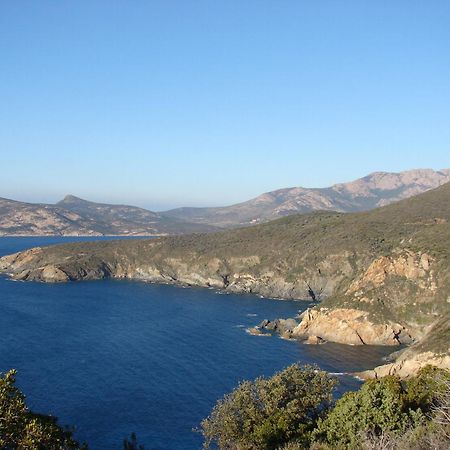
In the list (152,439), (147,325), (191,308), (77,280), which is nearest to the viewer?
(152,439)

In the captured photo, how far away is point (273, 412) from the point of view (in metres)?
45.6

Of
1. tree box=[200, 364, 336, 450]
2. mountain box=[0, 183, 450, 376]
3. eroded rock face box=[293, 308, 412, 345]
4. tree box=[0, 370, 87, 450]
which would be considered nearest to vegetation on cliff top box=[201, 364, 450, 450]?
tree box=[200, 364, 336, 450]

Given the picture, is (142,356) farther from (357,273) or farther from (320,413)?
(357,273)

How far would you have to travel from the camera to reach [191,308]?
142750 millimetres

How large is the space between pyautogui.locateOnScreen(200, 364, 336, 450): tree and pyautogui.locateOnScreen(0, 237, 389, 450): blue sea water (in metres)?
16.6

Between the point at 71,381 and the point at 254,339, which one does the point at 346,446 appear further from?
the point at 254,339

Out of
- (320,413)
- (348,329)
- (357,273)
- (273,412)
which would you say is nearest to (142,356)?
(348,329)

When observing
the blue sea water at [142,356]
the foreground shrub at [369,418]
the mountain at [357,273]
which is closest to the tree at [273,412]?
the foreground shrub at [369,418]

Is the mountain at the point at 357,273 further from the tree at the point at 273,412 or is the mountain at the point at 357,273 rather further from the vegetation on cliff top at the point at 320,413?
the tree at the point at 273,412

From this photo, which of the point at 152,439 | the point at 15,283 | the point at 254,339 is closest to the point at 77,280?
the point at 15,283

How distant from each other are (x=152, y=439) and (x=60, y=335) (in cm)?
5510

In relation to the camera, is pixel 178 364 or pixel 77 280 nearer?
pixel 178 364

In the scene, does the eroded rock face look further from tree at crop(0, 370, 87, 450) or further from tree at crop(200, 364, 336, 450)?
tree at crop(0, 370, 87, 450)

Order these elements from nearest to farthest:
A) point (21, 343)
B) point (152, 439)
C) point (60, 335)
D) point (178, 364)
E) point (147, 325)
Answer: point (152, 439) → point (178, 364) → point (21, 343) → point (60, 335) → point (147, 325)
